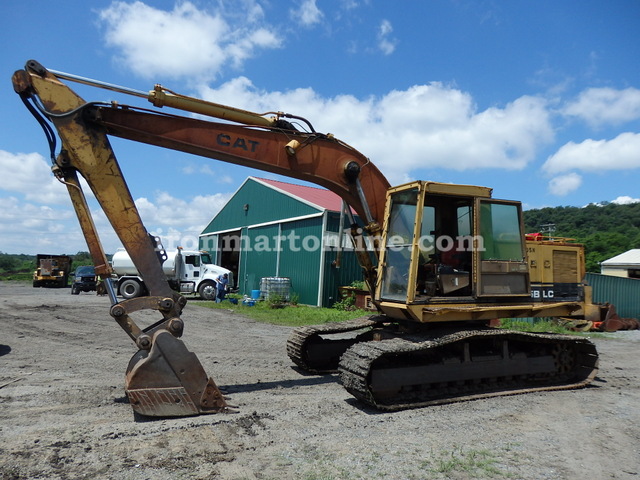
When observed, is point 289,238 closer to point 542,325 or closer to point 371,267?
point 542,325

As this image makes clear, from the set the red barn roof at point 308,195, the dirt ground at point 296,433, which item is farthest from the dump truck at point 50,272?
the dirt ground at point 296,433

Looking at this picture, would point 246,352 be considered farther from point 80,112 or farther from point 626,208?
point 626,208

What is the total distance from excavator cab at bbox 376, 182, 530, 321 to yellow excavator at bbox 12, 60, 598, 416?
19mm

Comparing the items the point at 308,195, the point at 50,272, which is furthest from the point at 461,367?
the point at 50,272

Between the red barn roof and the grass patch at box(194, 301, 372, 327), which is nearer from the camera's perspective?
the grass patch at box(194, 301, 372, 327)

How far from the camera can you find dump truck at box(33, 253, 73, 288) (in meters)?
36.4

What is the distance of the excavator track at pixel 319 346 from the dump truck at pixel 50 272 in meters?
34.7

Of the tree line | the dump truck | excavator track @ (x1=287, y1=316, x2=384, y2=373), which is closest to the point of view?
excavator track @ (x1=287, y1=316, x2=384, y2=373)

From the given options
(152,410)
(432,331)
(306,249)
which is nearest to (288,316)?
(306,249)

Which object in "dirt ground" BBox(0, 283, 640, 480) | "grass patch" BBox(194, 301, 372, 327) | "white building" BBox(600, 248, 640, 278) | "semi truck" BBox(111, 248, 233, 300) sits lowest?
"dirt ground" BBox(0, 283, 640, 480)

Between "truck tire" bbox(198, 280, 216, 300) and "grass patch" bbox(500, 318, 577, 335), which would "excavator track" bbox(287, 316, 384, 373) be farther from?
"truck tire" bbox(198, 280, 216, 300)

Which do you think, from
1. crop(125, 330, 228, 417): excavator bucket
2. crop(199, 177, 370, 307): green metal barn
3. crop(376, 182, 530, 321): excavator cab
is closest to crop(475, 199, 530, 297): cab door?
crop(376, 182, 530, 321): excavator cab

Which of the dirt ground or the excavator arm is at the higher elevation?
the excavator arm

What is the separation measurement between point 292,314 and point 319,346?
1008 cm
